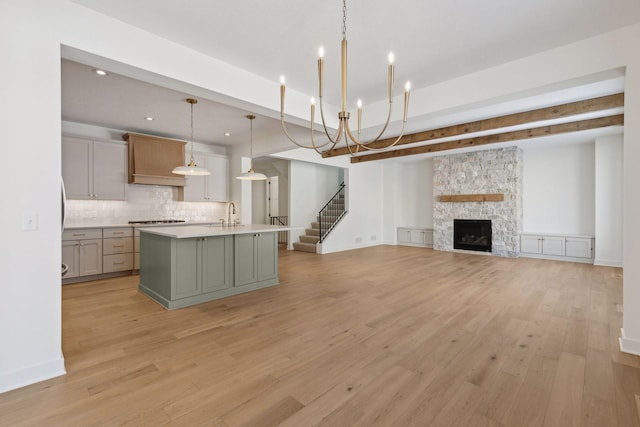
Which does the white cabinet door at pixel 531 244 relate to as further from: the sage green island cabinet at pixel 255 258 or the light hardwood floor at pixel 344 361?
the sage green island cabinet at pixel 255 258

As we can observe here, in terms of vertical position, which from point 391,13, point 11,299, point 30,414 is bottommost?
point 30,414

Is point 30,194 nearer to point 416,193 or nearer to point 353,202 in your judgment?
point 353,202

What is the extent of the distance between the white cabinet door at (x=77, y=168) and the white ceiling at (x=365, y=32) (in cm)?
151

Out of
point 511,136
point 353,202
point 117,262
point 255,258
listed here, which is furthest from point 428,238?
point 117,262

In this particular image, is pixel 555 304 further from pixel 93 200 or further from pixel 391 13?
pixel 93 200

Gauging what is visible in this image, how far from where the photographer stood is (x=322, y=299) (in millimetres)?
4270

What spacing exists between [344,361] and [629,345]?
99.7 inches

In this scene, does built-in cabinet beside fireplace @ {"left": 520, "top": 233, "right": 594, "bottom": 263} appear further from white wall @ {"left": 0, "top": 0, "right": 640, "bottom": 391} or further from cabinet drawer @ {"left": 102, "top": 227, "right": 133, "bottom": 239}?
cabinet drawer @ {"left": 102, "top": 227, "right": 133, "bottom": 239}

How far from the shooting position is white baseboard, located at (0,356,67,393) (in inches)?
84.4

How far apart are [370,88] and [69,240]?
551cm

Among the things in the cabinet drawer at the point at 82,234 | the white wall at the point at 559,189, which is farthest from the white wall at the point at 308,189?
the white wall at the point at 559,189

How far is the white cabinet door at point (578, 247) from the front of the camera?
23.1ft

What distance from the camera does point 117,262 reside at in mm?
5707

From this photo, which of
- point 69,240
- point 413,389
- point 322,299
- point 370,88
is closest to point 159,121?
point 69,240
